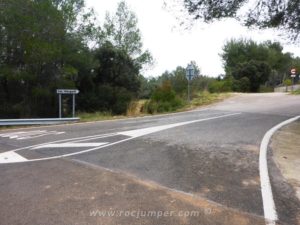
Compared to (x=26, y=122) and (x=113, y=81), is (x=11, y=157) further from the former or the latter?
(x=113, y=81)

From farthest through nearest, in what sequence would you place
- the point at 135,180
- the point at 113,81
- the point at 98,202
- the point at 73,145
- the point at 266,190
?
the point at 113,81, the point at 73,145, the point at 135,180, the point at 266,190, the point at 98,202

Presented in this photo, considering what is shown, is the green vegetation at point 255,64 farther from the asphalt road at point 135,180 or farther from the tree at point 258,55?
the asphalt road at point 135,180

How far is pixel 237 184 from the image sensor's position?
4770 mm

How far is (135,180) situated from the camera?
497 centimetres

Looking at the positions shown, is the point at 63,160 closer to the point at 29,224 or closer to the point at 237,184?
the point at 29,224

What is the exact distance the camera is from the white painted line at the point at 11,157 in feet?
20.7

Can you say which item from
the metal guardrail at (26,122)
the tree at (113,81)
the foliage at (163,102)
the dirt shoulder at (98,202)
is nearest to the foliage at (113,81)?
the tree at (113,81)

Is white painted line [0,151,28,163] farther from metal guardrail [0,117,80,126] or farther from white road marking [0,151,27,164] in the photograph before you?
metal guardrail [0,117,80,126]

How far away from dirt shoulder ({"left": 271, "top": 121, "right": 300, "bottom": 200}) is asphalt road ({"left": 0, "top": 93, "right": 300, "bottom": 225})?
0.19 meters

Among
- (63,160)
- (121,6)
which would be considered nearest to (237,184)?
(63,160)

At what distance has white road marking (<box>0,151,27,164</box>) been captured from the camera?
248 inches

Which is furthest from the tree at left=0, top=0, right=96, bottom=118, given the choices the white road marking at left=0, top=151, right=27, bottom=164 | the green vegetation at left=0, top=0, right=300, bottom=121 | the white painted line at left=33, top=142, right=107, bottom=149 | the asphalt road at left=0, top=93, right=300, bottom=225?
the white road marking at left=0, top=151, right=27, bottom=164

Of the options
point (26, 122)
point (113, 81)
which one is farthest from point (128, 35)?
point (26, 122)

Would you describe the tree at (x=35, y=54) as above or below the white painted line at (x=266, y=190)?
above
